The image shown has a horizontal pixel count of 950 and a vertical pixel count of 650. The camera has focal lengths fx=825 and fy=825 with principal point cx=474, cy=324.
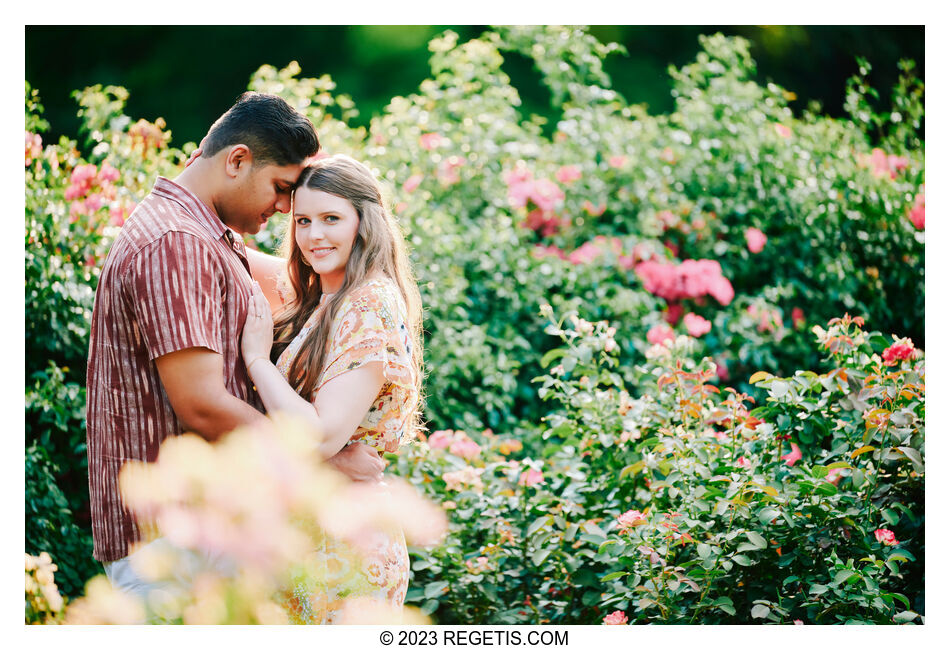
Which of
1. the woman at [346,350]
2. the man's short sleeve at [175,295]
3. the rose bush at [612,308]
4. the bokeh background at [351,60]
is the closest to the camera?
the man's short sleeve at [175,295]

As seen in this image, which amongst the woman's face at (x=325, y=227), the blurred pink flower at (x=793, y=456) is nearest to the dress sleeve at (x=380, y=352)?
the woman's face at (x=325, y=227)

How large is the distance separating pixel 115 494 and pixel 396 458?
1.14 metres

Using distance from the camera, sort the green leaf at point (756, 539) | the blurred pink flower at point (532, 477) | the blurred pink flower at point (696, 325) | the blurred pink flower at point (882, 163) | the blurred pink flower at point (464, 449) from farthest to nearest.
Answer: the blurred pink flower at point (882, 163), the blurred pink flower at point (696, 325), the blurred pink flower at point (464, 449), the blurred pink flower at point (532, 477), the green leaf at point (756, 539)

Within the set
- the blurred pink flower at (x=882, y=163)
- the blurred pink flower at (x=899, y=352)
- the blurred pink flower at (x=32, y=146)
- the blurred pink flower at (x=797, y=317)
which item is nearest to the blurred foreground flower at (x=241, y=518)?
the blurred pink flower at (x=899, y=352)

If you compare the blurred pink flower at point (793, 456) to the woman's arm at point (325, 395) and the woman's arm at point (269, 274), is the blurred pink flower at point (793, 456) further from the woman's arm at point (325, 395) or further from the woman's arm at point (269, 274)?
the woman's arm at point (269, 274)

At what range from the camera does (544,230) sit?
424cm

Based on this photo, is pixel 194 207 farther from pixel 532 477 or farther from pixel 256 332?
pixel 532 477

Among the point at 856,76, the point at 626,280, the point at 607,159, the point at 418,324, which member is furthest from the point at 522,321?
the point at 856,76

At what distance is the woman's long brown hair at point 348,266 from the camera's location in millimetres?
2176

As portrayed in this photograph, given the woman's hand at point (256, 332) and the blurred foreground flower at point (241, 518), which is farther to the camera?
the woman's hand at point (256, 332)

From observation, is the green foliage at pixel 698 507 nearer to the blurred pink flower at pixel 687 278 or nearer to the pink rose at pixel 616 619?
the pink rose at pixel 616 619

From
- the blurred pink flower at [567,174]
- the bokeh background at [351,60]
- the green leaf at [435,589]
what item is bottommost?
the green leaf at [435,589]

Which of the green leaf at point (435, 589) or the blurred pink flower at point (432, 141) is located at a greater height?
the blurred pink flower at point (432, 141)

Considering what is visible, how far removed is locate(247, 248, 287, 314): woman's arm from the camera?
266cm
